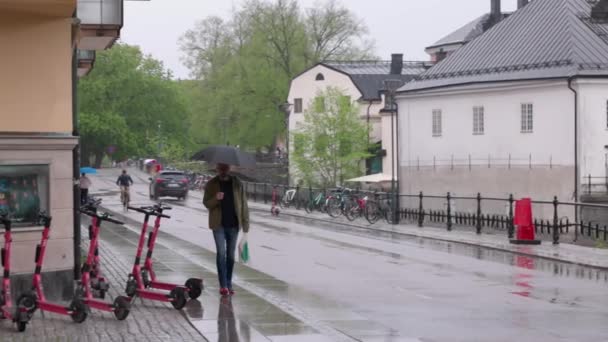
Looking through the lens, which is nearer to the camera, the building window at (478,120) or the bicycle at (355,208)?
the bicycle at (355,208)

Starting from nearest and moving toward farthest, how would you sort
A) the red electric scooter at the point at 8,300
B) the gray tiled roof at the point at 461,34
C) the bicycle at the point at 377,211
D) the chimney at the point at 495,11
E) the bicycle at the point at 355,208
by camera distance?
1. the red electric scooter at the point at 8,300
2. the bicycle at the point at 377,211
3. the bicycle at the point at 355,208
4. the chimney at the point at 495,11
5. the gray tiled roof at the point at 461,34

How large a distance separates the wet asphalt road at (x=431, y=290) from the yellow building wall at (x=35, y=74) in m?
4.09

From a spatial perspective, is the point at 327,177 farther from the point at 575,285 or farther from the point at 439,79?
the point at 575,285

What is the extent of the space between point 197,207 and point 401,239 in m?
23.6

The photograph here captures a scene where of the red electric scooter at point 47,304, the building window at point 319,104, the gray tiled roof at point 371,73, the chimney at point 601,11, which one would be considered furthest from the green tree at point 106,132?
the red electric scooter at point 47,304

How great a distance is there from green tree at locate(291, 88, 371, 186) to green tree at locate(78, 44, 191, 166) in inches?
1492

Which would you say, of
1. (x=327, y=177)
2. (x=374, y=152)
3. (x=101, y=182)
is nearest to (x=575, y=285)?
(x=327, y=177)

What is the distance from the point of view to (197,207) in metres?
55.7

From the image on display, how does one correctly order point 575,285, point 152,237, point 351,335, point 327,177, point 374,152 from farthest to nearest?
point 374,152 < point 327,177 < point 575,285 < point 152,237 < point 351,335

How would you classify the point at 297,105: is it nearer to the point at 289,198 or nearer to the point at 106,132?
the point at 106,132

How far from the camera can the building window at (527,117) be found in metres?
51.7

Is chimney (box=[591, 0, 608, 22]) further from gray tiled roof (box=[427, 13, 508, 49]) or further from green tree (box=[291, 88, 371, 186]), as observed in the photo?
gray tiled roof (box=[427, 13, 508, 49])

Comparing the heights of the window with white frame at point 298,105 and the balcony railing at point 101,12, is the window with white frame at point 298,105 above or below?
above

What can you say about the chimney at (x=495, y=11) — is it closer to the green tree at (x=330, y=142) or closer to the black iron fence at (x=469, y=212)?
the green tree at (x=330, y=142)
